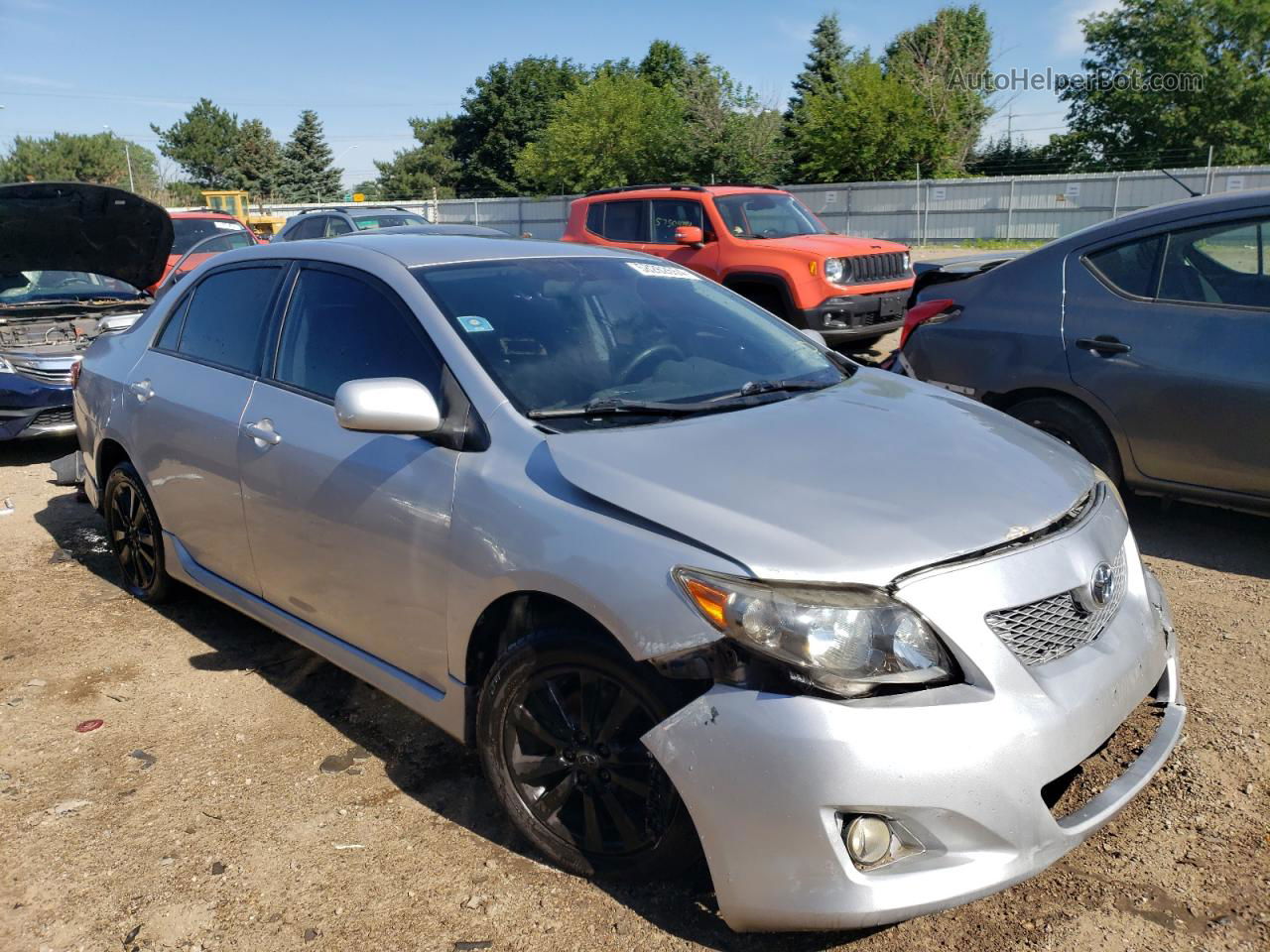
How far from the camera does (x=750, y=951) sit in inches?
95.3

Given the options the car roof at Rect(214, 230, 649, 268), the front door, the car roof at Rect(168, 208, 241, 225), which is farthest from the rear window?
the car roof at Rect(214, 230, 649, 268)

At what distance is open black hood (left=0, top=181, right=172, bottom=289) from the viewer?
21.5ft

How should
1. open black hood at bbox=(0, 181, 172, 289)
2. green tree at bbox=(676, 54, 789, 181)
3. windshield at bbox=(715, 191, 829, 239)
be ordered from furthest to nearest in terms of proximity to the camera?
green tree at bbox=(676, 54, 789, 181) < windshield at bbox=(715, 191, 829, 239) < open black hood at bbox=(0, 181, 172, 289)

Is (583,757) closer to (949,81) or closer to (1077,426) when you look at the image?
(1077,426)

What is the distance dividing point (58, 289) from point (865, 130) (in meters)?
31.5

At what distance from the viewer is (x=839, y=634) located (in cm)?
219

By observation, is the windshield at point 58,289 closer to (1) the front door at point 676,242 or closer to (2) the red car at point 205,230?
(2) the red car at point 205,230

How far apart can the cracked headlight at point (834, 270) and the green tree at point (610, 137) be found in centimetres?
2927

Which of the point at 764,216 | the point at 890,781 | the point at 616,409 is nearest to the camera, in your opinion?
the point at 890,781

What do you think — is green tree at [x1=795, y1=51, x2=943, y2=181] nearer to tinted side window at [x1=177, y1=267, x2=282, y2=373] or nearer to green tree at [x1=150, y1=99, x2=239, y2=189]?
tinted side window at [x1=177, y1=267, x2=282, y2=373]

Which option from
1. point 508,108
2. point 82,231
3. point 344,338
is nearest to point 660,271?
point 344,338

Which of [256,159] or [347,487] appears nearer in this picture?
[347,487]

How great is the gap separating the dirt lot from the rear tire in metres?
0.85

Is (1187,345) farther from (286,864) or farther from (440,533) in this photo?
(286,864)
